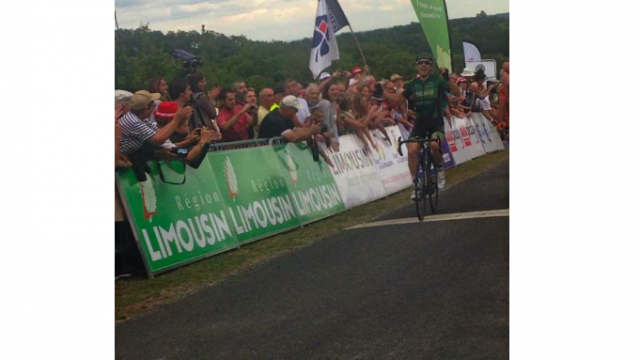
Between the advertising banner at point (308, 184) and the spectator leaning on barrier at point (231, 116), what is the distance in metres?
0.20

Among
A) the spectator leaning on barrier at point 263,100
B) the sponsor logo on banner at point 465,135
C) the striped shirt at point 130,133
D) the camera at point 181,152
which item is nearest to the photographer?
the striped shirt at point 130,133

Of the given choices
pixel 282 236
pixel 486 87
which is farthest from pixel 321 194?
pixel 486 87

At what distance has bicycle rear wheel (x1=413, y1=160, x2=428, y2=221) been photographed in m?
4.55

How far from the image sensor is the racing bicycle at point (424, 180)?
456cm

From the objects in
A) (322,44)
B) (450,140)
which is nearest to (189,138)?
(322,44)

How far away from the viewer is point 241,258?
14.3 ft

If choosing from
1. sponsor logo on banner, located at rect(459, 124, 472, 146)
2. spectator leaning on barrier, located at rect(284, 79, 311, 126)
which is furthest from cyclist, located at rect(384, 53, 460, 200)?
spectator leaning on barrier, located at rect(284, 79, 311, 126)

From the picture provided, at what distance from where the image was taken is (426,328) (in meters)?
4.24

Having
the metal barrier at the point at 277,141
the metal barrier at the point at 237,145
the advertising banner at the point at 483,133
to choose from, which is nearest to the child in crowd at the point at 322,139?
the metal barrier at the point at 277,141

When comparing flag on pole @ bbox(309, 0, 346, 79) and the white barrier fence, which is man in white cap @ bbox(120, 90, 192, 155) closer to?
flag on pole @ bbox(309, 0, 346, 79)

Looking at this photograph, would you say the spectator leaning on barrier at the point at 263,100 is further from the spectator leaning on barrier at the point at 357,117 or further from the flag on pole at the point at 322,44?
the spectator leaning on barrier at the point at 357,117

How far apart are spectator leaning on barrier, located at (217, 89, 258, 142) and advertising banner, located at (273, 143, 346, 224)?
0.20 metres

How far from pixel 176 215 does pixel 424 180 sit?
3.91 ft
